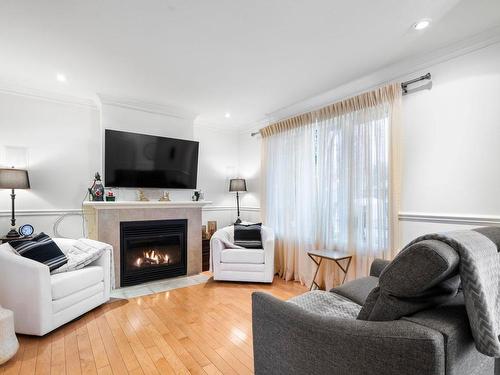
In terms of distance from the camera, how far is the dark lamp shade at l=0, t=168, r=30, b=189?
296 centimetres

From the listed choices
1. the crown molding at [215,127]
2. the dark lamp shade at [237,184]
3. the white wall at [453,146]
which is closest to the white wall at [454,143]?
the white wall at [453,146]

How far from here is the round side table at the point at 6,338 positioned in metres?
1.87

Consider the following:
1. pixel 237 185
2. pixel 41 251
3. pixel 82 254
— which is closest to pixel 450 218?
pixel 237 185

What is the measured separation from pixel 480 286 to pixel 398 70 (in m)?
2.50

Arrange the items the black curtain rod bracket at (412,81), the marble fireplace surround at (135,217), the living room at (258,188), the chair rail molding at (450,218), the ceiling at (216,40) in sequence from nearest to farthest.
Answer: the living room at (258,188) → the ceiling at (216,40) → the chair rail molding at (450,218) → the black curtain rod bracket at (412,81) → the marble fireplace surround at (135,217)

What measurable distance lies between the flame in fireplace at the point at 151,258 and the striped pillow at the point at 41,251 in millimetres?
1139

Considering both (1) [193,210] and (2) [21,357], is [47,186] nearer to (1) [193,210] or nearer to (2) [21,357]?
(1) [193,210]

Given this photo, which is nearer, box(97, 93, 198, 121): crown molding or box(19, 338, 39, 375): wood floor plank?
box(19, 338, 39, 375): wood floor plank

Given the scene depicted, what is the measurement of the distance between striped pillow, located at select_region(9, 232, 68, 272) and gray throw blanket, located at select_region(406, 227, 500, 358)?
2.99 m

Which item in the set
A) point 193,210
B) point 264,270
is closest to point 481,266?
point 264,270

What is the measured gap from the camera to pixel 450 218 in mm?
2371

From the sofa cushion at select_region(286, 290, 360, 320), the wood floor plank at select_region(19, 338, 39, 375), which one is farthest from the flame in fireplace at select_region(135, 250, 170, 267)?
the sofa cushion at select_region(286, 290, 360, 320)

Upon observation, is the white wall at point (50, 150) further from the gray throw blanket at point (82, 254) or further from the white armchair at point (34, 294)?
the white armchair at point (34, 294)

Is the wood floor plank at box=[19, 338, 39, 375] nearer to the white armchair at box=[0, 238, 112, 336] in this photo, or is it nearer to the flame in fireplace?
the white armchair at box=[0, 238, 112, 336]
